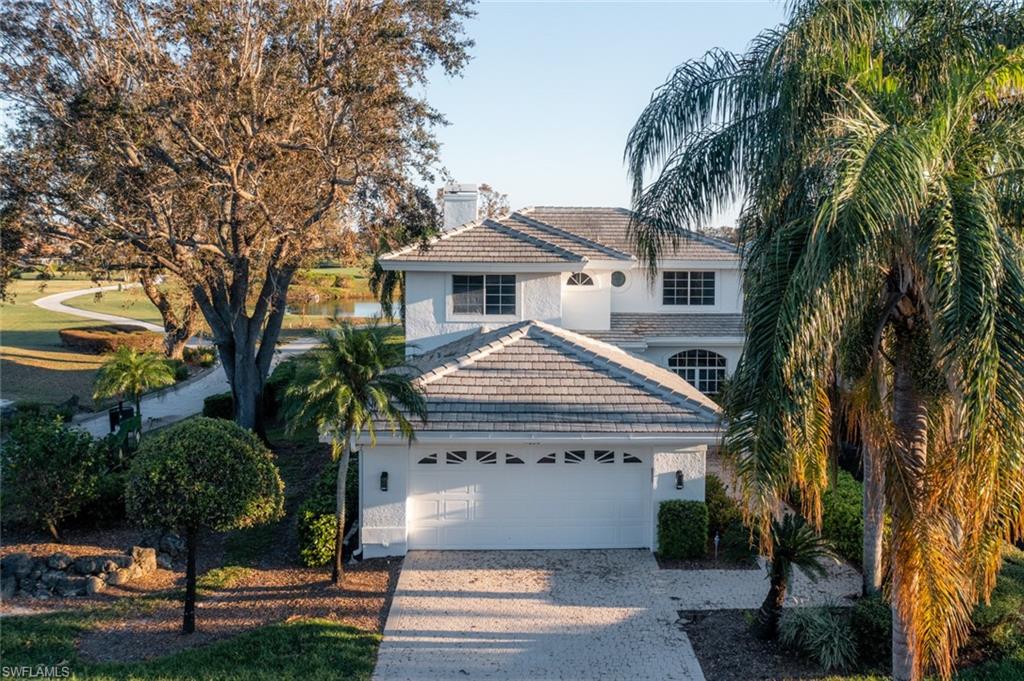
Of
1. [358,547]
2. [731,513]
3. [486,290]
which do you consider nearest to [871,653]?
[731,513]

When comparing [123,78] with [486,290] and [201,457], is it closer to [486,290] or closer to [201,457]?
[486,290]

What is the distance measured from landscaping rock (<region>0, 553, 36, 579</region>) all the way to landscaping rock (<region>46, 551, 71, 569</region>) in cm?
26

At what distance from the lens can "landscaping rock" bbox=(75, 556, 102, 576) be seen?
41.5ft

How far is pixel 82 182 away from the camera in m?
17.6

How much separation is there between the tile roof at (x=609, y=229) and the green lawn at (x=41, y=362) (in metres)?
14.8

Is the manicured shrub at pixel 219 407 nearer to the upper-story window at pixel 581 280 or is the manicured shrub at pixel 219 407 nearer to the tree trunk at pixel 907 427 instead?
the upper-story window at pixel 581 280

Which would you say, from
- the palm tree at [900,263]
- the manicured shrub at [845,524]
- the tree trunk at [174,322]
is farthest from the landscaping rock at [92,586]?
the tree trunk at [174,322]

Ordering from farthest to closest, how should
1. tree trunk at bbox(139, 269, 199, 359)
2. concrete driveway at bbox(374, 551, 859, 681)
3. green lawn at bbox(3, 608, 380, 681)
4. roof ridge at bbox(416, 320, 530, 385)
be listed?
tree trunk at bbox(139, 269, 199, 359) < roof ridge at bbox(416, 320, 530, 385) < concrete driveway at bbox(374, 551, 859, 681) < green lawn at bbox(3, 608, 380, 681)

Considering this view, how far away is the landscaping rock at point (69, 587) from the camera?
12.3 metres

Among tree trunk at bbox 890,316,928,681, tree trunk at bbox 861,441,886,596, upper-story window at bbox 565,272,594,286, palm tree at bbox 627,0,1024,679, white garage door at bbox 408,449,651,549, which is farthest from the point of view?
upper-story window at bbox 565,272,594,286

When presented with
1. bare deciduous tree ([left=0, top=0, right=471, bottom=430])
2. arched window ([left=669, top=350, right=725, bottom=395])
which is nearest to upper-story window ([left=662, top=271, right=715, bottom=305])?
arched window ([left=669, top=350, right=725, bottom=395])

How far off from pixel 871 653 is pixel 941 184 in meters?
6.37

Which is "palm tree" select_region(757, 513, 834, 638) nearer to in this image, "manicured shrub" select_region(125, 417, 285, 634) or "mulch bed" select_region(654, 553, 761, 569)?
"mulch bed" select_region(654, 553, 761, 569)

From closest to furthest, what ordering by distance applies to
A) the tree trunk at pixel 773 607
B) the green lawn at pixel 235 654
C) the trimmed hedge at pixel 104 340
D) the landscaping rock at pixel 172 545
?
the green lawn at pixel 235 654 < the tree trunk at pixel 773 607 < the landscaping rock at pixel 172 545 < the trimmed hedge at pixel 104 340
